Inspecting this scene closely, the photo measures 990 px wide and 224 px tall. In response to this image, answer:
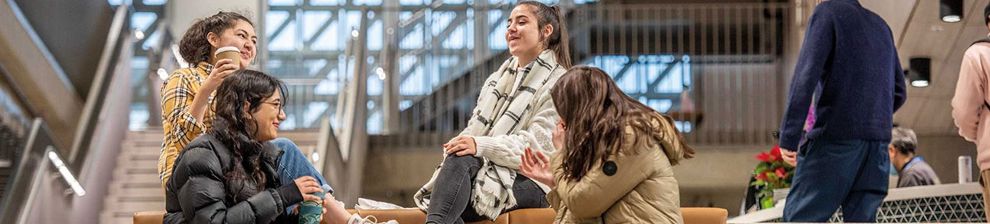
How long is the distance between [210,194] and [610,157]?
3.62ft

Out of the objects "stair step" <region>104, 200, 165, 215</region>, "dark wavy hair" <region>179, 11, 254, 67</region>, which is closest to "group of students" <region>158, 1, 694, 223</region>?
"dark wavy hair" <region>179, 11, 254, 67</region>

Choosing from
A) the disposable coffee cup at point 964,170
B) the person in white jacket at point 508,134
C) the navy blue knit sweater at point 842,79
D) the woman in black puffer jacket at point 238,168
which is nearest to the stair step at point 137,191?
the disposable coffee cup at point 964,170

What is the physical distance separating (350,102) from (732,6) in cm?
390

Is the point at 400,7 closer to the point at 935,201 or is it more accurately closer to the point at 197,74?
the point at 935,201

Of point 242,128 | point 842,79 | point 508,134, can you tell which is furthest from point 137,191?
point 242,128

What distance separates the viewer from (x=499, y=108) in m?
6.65

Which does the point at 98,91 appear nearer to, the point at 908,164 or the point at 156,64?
the point at 156,64

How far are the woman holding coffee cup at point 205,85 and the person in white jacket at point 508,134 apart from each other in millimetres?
503

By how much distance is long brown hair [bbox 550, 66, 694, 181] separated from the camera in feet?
17.4

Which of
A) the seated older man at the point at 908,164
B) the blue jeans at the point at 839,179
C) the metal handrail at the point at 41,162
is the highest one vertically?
the blue jeans at the point at 839,179

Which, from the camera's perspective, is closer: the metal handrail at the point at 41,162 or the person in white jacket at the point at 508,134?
the person in white jacket at the point at 508,134

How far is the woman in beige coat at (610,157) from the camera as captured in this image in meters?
5.26

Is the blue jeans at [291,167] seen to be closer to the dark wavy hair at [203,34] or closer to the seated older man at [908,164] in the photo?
the dark wavy hair at [203,34]

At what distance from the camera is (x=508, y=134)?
6562 millimetres
